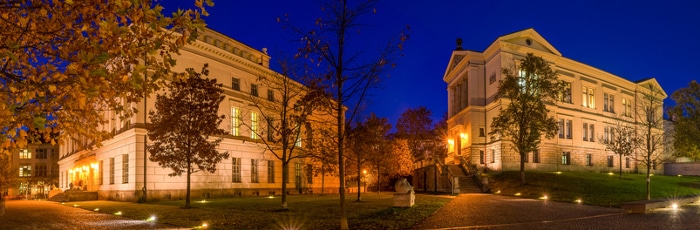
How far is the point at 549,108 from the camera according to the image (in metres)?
51.2

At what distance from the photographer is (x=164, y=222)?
52.6ft

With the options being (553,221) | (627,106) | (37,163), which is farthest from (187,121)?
(37,163)

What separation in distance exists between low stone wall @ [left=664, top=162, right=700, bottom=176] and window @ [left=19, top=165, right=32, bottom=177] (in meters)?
108

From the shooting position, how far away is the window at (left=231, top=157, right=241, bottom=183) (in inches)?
1603

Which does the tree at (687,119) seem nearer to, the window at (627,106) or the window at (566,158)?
the window at (566,158)

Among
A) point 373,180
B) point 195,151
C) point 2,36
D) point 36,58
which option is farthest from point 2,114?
point 373,180

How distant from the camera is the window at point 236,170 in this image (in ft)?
134

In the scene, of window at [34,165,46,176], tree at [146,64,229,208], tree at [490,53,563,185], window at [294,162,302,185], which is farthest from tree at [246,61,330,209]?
window at [34,165,46,176]

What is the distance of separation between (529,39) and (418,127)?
78.4 feet

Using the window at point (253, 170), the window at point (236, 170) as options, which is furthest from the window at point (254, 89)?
the window at point (236, 170)

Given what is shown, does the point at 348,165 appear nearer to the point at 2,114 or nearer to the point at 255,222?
the point at 255,222

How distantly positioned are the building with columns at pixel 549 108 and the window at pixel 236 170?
76.6ft

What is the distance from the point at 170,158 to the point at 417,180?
113 feet

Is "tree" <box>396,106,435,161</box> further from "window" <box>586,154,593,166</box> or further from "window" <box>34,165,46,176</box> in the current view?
"window" <box>34,165,46,176</box>
